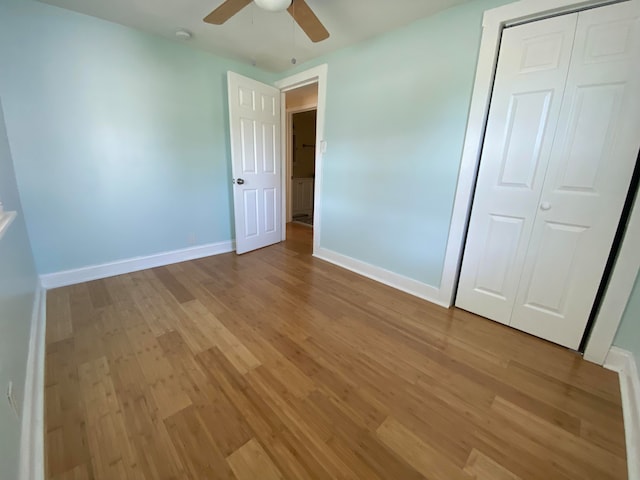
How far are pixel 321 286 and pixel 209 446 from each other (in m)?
1.60

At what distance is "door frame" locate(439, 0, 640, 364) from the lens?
4.91ft

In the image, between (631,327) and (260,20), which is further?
(260,20)

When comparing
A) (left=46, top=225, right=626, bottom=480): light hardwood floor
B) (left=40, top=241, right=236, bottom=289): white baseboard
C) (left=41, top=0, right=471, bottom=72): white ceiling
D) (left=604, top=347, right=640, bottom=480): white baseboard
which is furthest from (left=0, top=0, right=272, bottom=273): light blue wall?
(left=604, top=347, right=640, bottom=480): white baseboard

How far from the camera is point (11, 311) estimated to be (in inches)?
48.0

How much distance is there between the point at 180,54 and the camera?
8.79 feet

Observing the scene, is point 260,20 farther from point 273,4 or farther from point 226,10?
point 273,4

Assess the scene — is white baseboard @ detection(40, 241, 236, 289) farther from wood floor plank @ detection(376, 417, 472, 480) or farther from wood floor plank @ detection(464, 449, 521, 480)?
wood floor plank @ detection(464, 449, 521, 480)

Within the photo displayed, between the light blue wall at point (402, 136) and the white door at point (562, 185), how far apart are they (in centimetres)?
25

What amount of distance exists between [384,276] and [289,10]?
2.29 meters

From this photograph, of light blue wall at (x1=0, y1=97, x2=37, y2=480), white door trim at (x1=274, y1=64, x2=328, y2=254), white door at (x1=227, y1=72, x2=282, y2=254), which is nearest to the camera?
light blue wall at (x1=0, y1=97, x2=37, y2=480)

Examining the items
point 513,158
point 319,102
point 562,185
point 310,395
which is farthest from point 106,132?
point 562,185

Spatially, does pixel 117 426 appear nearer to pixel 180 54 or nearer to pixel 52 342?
pixel 52 342

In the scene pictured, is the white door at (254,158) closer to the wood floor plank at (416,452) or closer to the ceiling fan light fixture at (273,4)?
the ceiling fan light fixture at (273,4)

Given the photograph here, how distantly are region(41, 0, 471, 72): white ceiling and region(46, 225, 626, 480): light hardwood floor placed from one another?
91.2 inches
